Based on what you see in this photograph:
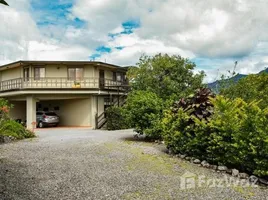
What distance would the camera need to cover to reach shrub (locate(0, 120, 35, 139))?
43.2 feet

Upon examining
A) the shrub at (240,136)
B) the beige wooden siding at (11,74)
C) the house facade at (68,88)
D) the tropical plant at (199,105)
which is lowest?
the shrub at (240,136)

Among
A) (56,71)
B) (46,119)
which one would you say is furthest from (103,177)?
(56,71)

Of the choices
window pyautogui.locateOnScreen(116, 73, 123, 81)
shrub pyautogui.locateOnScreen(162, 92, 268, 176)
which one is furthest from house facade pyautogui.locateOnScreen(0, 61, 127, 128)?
shrub pyautogui.locateOnScreen(162, 92, 268, 176)

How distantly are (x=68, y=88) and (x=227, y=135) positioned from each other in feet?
68.2

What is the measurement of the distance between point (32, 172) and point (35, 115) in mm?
20858

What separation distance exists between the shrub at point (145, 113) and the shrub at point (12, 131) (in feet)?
18.4

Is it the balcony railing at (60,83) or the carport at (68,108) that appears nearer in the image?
the carport at (68,108)

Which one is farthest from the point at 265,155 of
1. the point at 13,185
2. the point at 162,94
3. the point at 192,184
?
the point at 162,94

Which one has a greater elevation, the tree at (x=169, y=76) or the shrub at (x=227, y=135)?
the tree at (x=169, y=76)

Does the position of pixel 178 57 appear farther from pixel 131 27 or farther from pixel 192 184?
pixel 192 184

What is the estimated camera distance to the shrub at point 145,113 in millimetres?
13328

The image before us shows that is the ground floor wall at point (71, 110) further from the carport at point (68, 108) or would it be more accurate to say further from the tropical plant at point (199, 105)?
the tropical plant at point (199, 105)

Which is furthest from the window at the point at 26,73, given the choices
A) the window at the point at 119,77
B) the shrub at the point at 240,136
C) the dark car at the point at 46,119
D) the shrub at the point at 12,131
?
the shrub at the point at 240,136

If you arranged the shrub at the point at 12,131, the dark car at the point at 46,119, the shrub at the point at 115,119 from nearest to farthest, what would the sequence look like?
the shrub at the point at 12,131 < the shrub at the point at 115,119 < the dark car at the point at 46,119
